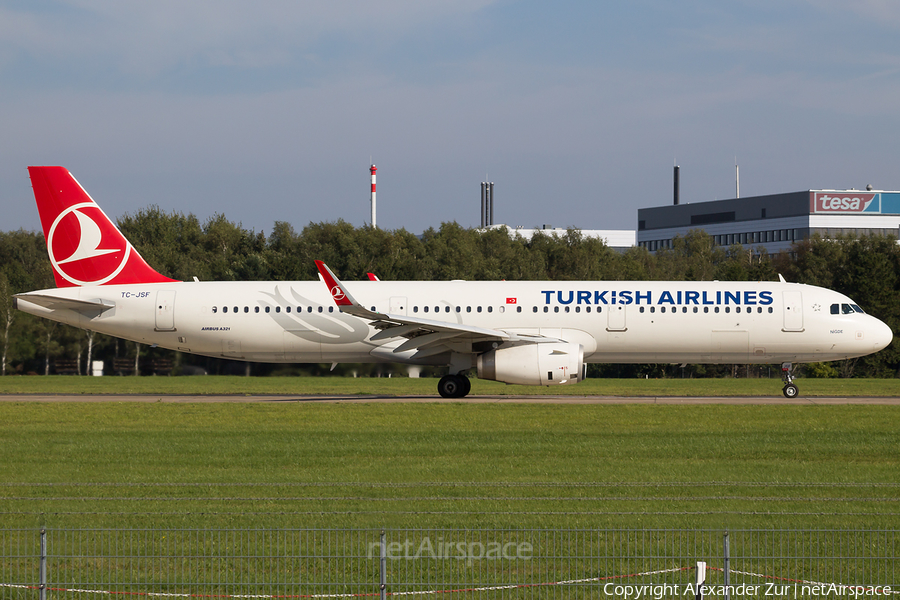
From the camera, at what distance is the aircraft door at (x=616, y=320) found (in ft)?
105

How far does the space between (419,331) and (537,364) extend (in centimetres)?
375

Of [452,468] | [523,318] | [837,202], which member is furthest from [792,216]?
[452,468]

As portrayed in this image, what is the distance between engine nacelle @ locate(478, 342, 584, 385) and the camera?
96.7 feet

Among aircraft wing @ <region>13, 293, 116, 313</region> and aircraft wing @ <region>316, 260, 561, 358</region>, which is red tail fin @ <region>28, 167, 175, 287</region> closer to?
aircraft wing @ <region>13, 293, 116, 313</region>

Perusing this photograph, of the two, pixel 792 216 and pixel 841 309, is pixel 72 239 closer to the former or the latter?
pixel 841 309

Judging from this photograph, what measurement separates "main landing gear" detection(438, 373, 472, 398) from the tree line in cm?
1426

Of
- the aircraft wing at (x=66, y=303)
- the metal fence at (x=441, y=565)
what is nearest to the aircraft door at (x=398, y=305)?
the aircraft wing at (x=66, y=303)

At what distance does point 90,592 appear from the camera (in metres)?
8.74

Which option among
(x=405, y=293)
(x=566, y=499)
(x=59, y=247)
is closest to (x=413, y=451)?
(x=566, y=499)

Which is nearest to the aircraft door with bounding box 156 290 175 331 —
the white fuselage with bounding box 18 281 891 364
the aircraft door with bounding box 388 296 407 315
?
the white fuselage with bounding box 18 281 891 364

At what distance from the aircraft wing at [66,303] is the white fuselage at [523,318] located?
0.38 ft

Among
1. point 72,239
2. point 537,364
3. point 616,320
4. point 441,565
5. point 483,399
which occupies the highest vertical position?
point 72,239

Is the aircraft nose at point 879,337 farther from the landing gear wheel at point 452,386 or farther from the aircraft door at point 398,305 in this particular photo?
the aircraft door at point 398,305

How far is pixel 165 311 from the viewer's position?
1286 inches
